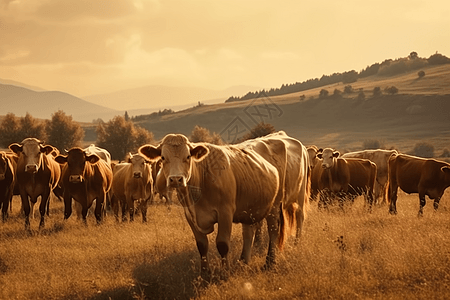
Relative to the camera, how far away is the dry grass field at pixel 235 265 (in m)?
6.68

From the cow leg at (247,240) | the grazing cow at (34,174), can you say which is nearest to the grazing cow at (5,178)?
the grazing cow at (34,174)

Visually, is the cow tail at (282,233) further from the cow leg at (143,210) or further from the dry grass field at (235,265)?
the cow leg at (143,210)

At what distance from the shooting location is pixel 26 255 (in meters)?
10.1

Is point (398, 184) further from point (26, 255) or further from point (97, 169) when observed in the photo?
point (26, 255)

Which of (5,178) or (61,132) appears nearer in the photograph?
(5,178)

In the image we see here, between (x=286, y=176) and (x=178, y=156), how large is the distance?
2855mm

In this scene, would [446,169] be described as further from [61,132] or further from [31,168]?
[61,132]

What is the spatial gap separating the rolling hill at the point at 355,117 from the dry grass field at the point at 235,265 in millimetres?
86418

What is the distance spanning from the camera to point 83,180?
13.7 metres

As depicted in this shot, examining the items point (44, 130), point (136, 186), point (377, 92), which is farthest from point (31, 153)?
point (377, 92)

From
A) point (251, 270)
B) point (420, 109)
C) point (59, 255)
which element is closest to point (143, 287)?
point (251, 270)

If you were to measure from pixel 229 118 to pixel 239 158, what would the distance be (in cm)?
14099

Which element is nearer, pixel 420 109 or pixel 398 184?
pixel 398 184

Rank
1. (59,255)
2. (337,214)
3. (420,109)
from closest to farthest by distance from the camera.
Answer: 1. (59,255)
2. (337,214)
3. (420,109)
